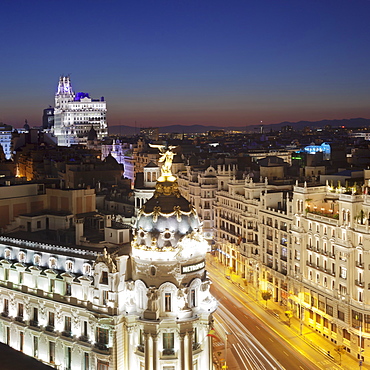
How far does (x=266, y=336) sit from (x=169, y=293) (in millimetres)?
29793

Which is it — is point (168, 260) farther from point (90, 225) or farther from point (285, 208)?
point (285, 208)

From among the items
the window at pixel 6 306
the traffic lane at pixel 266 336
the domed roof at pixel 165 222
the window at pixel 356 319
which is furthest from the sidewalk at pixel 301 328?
the window at pixel 6 306

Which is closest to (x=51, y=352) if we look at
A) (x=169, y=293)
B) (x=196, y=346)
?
(x=169, y=293)

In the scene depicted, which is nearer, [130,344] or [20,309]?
[130,344]

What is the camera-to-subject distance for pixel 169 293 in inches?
2512

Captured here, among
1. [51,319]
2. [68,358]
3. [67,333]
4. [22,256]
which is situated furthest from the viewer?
[22,256]

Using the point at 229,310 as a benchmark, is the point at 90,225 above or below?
above

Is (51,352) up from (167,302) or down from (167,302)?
down

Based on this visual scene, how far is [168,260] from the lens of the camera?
6347 cm

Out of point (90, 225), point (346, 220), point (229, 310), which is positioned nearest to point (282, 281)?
point (229, 310)

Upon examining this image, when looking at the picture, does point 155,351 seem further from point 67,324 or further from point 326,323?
point 326,323

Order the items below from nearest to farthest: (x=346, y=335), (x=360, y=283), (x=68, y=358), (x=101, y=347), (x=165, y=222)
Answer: (x=165, y=222) → (x=101, y=347) → (x=68, y=358) → (x=360, y=283) → (x=346, y=335)

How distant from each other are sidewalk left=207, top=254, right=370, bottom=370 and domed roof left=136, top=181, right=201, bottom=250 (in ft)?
103

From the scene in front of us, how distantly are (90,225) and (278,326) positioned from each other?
34862 millimetres
